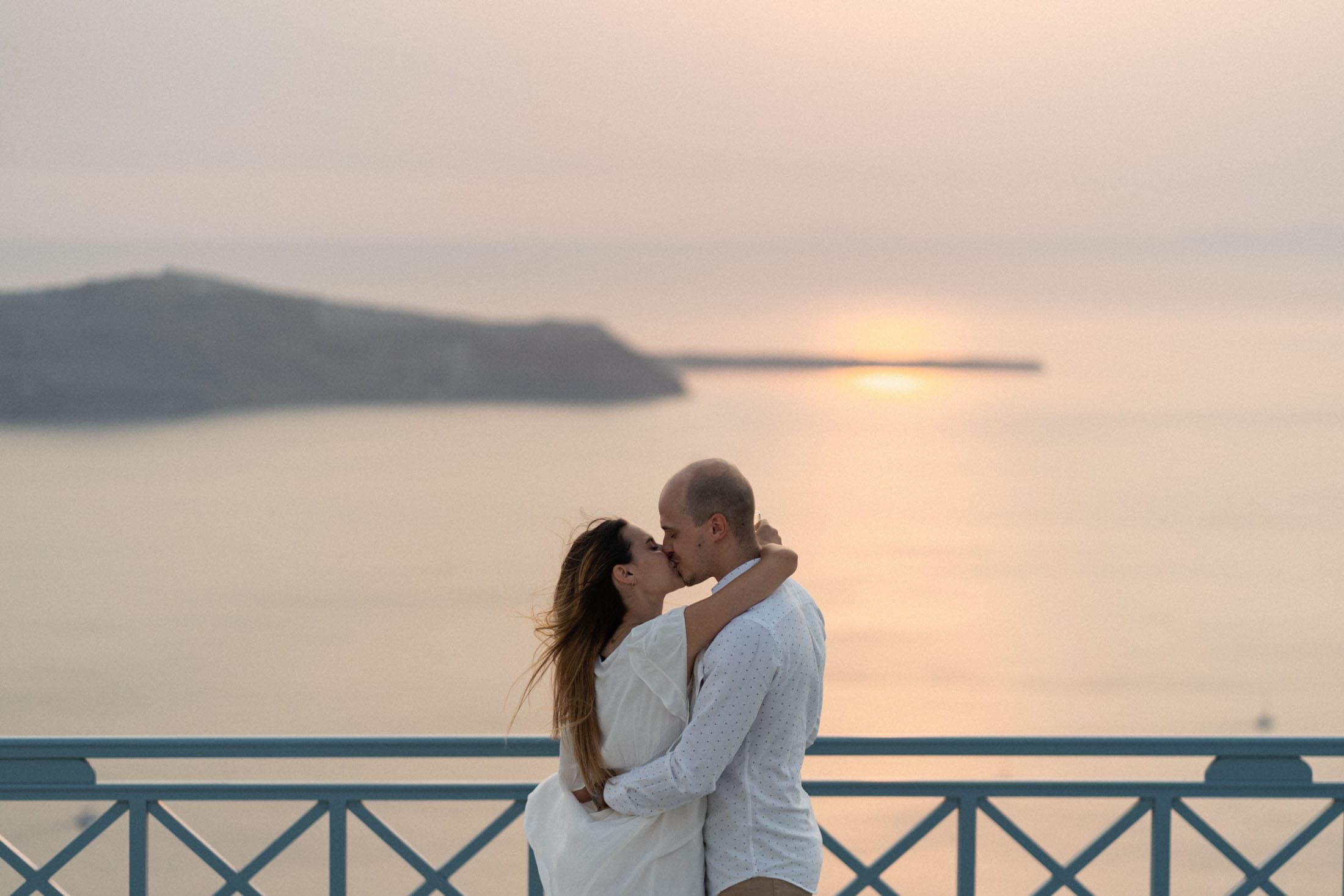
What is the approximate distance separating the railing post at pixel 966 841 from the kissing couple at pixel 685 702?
566mm

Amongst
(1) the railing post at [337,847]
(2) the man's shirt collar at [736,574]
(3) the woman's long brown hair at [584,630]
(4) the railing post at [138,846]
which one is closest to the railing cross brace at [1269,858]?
(2) the man's shirt collar at [736,574]

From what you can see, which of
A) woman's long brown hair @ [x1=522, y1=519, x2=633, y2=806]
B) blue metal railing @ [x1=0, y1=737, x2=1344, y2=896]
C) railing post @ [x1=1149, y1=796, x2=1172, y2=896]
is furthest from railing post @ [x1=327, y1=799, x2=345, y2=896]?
railing post @ [x1=1149, y1=796, x2=1172, y2=896]

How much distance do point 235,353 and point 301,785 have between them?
1242 inches

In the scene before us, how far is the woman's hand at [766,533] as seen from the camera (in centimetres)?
194

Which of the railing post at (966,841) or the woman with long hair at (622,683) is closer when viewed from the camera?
the woman with long hair at (622,683)

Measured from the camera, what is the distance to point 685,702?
174 centimetres

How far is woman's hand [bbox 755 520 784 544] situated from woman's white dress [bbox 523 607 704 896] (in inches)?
10.6

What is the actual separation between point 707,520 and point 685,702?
0.90 feet

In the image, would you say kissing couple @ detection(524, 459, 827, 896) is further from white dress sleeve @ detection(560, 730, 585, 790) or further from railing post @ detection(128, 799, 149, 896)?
railing post @ detection(128, 799, 149, 896)

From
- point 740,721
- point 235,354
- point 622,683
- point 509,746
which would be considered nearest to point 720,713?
point 740,721

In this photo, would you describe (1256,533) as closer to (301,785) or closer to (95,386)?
(95,386)

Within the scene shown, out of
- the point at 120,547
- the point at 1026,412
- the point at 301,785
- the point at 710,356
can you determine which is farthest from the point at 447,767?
the point at 301,785

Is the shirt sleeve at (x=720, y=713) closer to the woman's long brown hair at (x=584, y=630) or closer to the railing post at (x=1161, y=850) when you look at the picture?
the woman's long brown hair at (x=584, y=630)

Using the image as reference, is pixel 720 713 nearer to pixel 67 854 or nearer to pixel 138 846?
pixel 138 846
